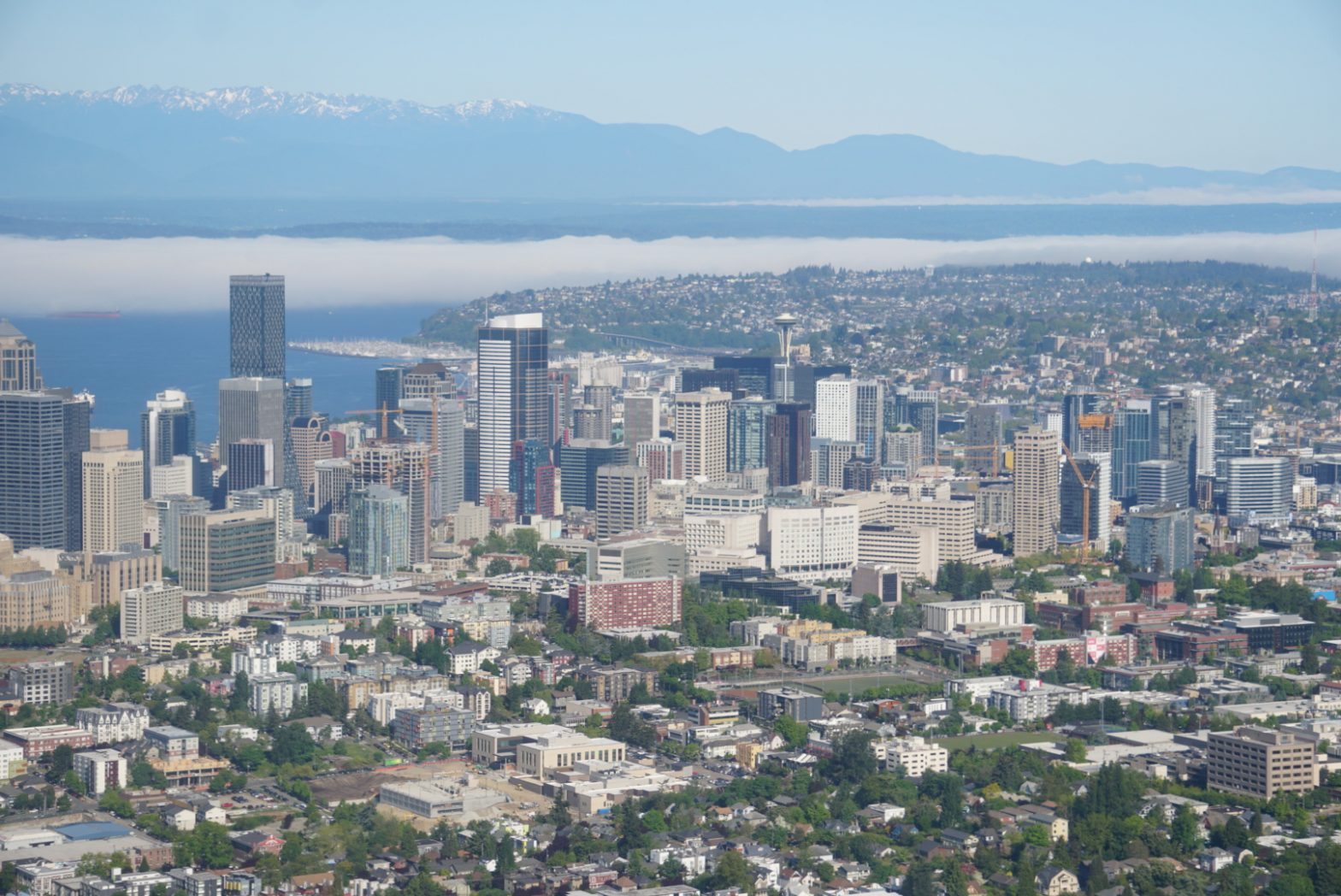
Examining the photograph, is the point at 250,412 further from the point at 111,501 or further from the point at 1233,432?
the point at 1233,432

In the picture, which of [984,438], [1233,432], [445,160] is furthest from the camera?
[445,160]

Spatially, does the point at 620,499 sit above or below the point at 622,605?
above

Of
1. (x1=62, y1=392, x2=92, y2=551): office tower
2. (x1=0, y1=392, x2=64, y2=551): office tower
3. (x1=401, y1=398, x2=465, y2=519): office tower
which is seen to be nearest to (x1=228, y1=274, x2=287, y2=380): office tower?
(x1=401, y1=398, x2=465, y2=519): office tower

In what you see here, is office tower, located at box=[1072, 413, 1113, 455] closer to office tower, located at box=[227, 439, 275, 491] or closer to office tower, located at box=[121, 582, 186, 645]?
office tower, located at box=[227, 439, 275, 491]

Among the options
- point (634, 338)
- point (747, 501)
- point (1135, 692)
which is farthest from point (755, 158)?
point (1135, 692)

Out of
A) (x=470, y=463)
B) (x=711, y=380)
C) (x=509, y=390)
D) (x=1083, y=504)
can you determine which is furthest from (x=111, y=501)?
(x=711, y=380)

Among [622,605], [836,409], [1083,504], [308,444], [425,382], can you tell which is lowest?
[622,605]
